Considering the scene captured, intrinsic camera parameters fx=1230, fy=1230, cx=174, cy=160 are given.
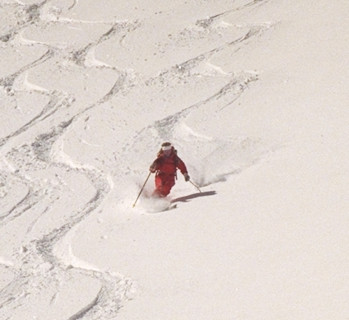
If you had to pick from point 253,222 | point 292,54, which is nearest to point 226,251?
point 253,222

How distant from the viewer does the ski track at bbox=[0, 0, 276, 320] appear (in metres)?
4.24

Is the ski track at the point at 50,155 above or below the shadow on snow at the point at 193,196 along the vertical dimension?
above

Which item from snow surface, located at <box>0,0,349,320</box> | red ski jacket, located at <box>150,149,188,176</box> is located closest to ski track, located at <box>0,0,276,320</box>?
snow surface, located at <box>0,0,349,320</box>

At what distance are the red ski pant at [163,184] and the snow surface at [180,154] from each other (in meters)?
0.06

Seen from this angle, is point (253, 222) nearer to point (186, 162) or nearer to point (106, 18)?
point (186, 162)

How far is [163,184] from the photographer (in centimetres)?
471

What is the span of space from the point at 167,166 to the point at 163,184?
0.10m

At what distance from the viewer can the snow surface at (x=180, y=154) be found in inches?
161

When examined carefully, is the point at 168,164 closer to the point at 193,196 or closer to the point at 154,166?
the point at 154,166

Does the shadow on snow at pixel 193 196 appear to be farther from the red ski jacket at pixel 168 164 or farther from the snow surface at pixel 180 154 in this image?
the red ski jacket at pixel 168 164

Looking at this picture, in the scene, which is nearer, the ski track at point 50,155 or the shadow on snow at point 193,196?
the ski track at point 50,155

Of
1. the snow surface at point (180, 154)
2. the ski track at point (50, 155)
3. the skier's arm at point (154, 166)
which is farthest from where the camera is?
Result: the skier's arm at point (154, 166)

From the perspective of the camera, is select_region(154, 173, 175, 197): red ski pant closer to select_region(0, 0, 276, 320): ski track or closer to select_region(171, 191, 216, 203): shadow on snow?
select_region(171, 191, 216, 203): shadow on snow

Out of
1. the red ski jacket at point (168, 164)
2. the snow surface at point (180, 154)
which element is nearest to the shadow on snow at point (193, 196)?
the snow surface at point (180, 154)
